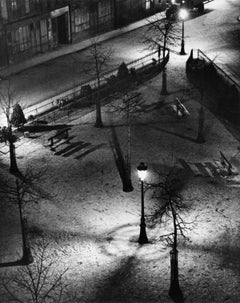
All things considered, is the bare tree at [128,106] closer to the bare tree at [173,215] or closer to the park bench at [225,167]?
the park bench at [225,167]

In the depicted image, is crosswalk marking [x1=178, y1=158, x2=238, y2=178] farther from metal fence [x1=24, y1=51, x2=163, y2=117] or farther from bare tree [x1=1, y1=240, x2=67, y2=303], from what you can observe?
metal fence [x1=24, y1=51, x2=163, y2=117]

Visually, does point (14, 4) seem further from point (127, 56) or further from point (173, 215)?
point (173, 215)

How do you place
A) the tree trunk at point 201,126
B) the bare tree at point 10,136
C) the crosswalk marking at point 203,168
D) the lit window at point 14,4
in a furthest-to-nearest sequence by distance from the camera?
the lit window at point 14,4, the tree trunk at point 201,126, the crosswalk marking at point 203,168, the bare tree at point 10,136

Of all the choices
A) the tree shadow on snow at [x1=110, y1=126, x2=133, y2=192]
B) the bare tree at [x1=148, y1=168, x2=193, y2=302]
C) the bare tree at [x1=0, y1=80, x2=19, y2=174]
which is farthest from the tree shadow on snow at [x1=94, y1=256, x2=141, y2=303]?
the bare tree at [x1=0, y1=80, x2=19, y2=174]

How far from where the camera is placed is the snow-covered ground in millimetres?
26453

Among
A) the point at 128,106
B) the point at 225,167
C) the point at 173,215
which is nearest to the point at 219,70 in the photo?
the point at 128,106

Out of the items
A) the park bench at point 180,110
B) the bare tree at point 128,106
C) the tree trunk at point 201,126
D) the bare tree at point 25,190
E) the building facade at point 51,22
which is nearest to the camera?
the bare tree at point 25,190

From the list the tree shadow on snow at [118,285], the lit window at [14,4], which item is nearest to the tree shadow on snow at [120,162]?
the tree shadow on snow at [118,285]

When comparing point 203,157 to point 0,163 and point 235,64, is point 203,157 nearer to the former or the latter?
point 0,163

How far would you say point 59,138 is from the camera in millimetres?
39219

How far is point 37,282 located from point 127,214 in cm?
693

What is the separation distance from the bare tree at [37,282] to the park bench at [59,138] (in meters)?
11.3

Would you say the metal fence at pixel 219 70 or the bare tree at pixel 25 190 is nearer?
the bare tree at pixel 25 190

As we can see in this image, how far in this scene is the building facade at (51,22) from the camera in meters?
53.4
